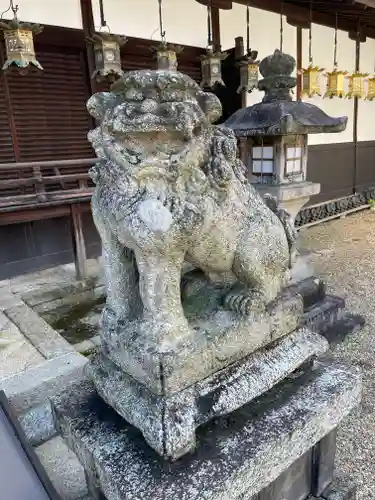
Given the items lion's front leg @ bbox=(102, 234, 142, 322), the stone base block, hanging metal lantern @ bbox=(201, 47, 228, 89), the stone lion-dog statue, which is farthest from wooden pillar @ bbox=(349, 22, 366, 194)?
lion's front leg @ bbox=(102, 234, 142, 322)

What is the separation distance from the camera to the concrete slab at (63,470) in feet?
5.82

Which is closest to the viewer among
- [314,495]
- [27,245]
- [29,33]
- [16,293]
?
[314,495]

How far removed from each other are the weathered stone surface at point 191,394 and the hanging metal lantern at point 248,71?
16.1 ft

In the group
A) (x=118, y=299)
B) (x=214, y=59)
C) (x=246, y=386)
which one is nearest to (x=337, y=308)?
(x=246, y=386)

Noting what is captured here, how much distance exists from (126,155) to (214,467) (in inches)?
37.1

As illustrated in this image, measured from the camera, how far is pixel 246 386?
1.33m

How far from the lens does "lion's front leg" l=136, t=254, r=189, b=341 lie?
3.77 ft

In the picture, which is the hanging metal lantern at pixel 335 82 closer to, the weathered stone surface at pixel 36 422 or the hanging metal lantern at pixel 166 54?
the hanging metal lantern at pixel 166 54

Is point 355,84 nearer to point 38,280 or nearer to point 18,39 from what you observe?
point 18,39

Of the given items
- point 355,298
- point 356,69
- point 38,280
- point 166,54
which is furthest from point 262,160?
point 356,69

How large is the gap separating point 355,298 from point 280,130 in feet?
6.75

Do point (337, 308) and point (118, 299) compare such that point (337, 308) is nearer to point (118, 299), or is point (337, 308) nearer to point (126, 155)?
point (118, 299)

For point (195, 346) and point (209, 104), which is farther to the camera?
point (195, 346)

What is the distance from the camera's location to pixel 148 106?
100cm
